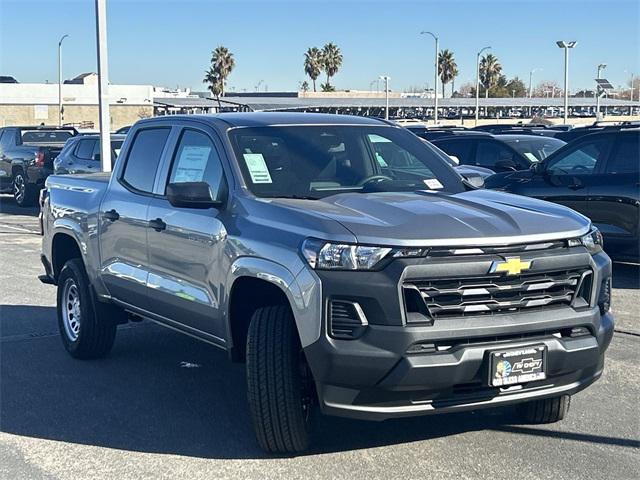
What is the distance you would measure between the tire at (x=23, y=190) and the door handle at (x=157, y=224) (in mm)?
16255

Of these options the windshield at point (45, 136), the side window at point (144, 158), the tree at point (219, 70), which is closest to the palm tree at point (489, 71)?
the tree at point (219, 70)

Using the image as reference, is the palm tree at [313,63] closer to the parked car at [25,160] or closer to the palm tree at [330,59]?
the palm tree at [330,59]

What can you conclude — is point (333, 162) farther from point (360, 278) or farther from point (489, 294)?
point (489, 294)

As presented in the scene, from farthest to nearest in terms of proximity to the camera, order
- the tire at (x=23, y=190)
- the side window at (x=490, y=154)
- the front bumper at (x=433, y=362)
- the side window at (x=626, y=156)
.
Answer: the tire at (x=23, y=190) < the side window at (x=490, y=154) < the side window at (x=626, y=156) < the front bumper at (x=433, y=362)

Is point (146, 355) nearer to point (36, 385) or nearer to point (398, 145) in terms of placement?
point (36, 385)

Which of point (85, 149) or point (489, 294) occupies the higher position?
point (85, 149)

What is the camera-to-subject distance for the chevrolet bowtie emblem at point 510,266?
14.4ft

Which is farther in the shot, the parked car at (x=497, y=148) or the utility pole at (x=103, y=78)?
the utility pole at (x=103, y=78)

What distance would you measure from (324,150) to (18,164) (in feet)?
57.0

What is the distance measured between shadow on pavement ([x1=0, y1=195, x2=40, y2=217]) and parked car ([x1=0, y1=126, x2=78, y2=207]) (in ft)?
0.60

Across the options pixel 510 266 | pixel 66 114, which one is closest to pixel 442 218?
pixel 510 266

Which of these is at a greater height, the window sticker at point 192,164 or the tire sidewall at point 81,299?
the window sticker at point 192,164

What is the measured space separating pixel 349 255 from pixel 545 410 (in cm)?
180

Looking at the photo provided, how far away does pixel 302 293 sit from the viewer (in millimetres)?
4441
